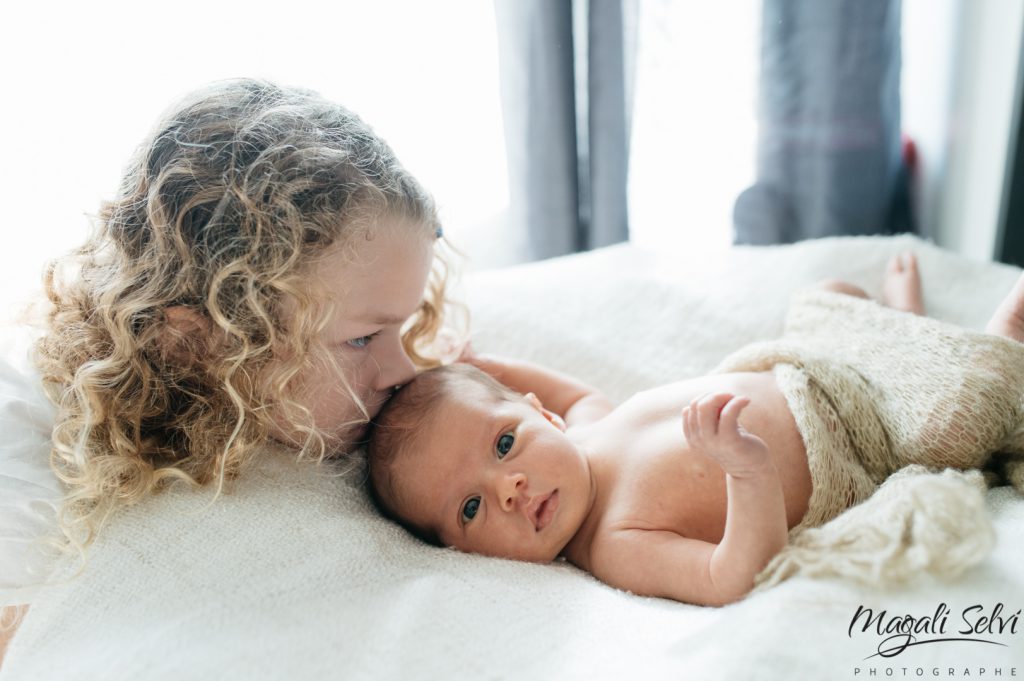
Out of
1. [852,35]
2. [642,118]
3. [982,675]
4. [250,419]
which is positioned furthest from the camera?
[642,118]

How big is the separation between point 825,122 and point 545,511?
127cm

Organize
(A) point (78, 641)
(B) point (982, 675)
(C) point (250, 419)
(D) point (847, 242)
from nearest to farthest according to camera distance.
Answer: (B) point (982, 675) < (A) point (78, 641) < (C) point (250, 419) < (D) point (847, 242)

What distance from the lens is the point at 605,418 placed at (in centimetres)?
123

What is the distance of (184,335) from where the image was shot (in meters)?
1.01

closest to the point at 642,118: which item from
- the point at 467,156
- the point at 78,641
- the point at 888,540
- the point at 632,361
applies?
the point at 467,156

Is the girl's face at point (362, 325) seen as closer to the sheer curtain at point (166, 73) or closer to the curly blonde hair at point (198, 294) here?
the curly blonde hair at point (198, 294)

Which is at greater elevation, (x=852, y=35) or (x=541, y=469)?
(x=852, y=35)

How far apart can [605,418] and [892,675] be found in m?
0.55

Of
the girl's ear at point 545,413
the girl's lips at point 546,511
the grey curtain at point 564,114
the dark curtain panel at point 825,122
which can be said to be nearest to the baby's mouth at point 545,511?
the girl's lips at point 546,511

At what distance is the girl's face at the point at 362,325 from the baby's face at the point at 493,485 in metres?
0.09

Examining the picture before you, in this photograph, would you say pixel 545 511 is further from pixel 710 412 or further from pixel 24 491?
pixel 24 491

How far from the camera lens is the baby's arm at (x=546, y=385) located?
4.46 ft

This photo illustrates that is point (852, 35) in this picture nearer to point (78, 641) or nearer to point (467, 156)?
point (467, 156)

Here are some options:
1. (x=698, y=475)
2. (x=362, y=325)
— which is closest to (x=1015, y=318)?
(x=698, y=475)
